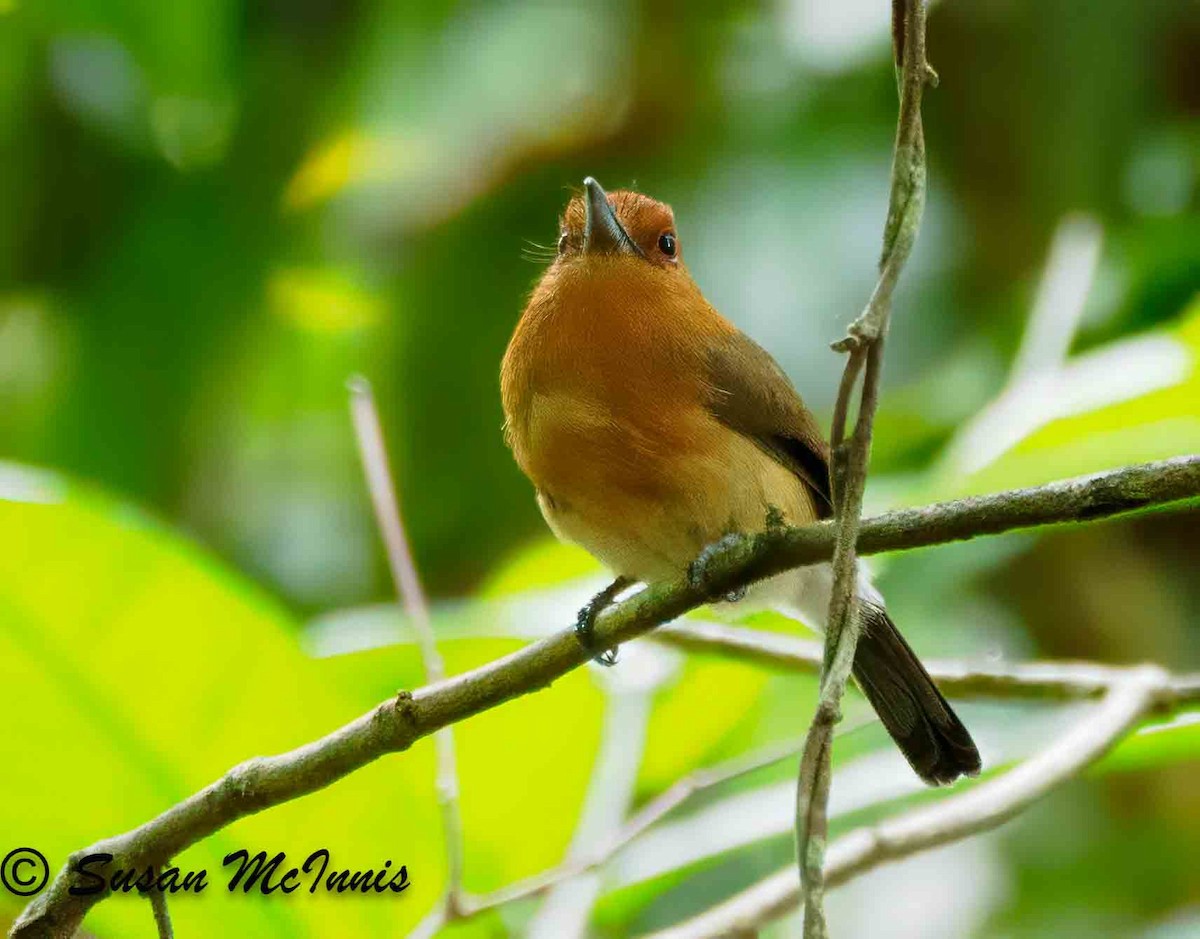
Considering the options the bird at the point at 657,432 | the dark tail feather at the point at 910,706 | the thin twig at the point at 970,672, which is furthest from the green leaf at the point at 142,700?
the dark tail feather at the point at 910,706

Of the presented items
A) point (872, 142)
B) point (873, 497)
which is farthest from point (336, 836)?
point (872, 142)

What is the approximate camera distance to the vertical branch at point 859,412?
1.38 metres

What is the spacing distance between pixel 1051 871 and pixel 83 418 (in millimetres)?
3073

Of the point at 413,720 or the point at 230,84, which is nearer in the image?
the point at 413,720

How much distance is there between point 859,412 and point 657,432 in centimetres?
119

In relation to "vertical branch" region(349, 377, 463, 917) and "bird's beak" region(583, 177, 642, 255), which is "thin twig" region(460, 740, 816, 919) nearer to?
"vertical branch" region(349, 377, 463, 917)

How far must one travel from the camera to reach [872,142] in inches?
177

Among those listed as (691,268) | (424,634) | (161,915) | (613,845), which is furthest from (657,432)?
(691,268)

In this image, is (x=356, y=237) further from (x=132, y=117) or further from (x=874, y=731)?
(x=874, y=731)

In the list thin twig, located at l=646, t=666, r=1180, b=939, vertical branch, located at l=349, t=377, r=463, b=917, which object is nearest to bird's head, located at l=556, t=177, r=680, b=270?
vertical branch, located at l=349, t=377, r=463, b=917

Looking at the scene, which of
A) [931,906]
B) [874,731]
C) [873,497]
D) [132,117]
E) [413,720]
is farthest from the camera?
[132,117]

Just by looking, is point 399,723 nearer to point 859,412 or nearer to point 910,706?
point 859,412

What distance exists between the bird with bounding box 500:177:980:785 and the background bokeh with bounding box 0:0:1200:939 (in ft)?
0.92

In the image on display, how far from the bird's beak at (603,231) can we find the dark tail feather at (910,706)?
82 centimetres
